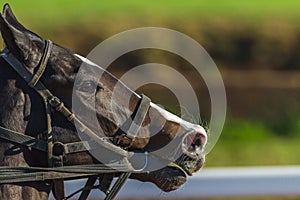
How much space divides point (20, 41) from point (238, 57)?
10.8 meters

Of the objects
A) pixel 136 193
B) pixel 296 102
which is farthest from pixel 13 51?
pixel 296 102

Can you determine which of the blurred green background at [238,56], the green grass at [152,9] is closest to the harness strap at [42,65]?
the blurred green background at [238,56]


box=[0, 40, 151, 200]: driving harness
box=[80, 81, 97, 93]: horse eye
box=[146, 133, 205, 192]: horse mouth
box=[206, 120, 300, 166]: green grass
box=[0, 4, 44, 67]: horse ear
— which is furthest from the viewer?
box=[206, 120, 300, 166]: green grass

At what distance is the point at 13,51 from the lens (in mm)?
4203

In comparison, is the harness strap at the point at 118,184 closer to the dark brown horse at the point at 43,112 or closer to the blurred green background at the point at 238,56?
the dark brown horse at the point at 43,112

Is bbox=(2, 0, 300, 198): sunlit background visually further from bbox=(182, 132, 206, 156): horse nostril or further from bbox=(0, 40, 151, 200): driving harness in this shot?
bbox=(0, 40, 151, 200): driving harness

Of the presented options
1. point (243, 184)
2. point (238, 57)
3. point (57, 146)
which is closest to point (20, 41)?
point (57, 146)

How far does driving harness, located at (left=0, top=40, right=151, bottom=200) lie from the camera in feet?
13.8

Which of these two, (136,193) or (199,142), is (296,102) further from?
(199,142)

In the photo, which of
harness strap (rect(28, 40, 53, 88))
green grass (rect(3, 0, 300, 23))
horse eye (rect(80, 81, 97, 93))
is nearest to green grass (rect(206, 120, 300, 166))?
green grass (rect(3, 0, 300, 23))

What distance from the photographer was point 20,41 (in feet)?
13.6

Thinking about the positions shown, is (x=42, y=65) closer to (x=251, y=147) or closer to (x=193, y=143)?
(x=193, y=143)

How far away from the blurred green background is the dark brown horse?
714 centimetres

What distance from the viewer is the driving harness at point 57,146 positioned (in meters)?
4.20
